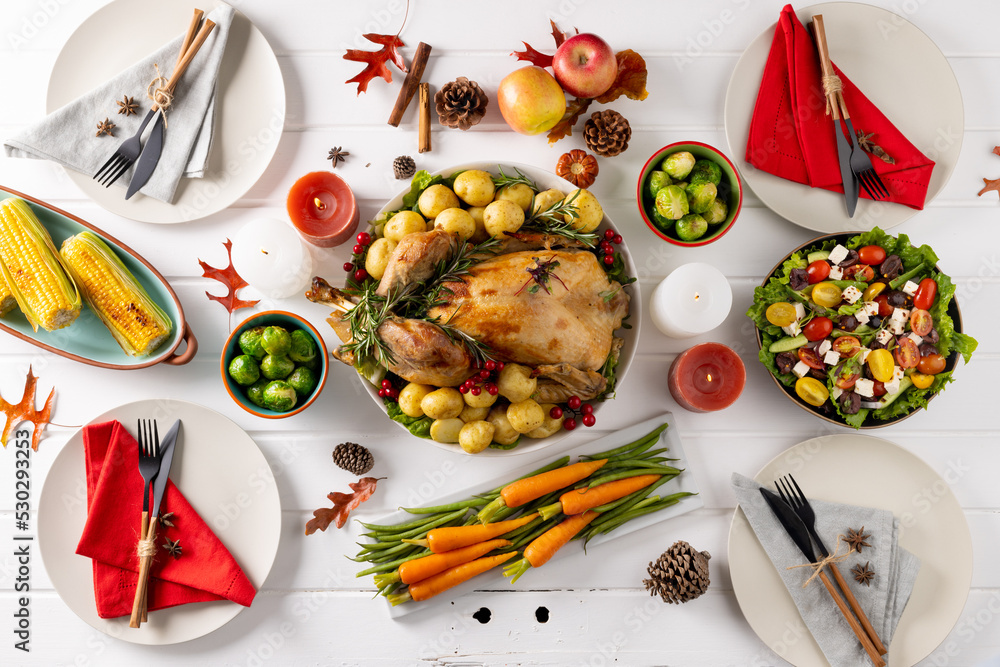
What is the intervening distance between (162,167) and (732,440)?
208 cm

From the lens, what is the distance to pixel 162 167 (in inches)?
72.2

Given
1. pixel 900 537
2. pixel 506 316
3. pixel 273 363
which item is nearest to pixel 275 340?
pixel 273 363

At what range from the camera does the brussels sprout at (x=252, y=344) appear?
1.69 m

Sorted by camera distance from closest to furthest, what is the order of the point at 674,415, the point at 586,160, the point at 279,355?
1. the point at 279,355
2. the point at 586,160
3. the point at 674,415

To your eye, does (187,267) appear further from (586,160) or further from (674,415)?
(674,415)

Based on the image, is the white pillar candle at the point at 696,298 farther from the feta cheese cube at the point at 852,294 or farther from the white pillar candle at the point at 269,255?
the white pillar candle at the point at 269,255

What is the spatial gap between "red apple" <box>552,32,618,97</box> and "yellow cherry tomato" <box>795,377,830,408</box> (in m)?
1.11

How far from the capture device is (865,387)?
1.75m

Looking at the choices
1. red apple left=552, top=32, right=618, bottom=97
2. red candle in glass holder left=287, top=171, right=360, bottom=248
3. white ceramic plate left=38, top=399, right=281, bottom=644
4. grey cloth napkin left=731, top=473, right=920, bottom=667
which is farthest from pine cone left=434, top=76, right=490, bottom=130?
grey cloth napkin left=731, top=473, right=920, bottom=667

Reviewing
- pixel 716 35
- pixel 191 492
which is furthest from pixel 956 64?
pixel 191 492

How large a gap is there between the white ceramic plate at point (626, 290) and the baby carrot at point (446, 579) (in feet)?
1.21

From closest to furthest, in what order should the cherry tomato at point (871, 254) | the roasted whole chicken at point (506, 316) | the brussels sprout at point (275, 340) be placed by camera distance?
1. the roasted whole chicken at point (506, 316)
2. the brussels sprout at point (275, 340)
3. the cherry tomato at point (871, 254)

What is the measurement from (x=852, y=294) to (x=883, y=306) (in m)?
0.12

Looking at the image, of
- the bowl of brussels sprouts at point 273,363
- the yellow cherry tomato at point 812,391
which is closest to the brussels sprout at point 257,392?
the bowl of brussels sprouts at point 273,363
